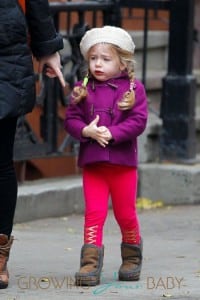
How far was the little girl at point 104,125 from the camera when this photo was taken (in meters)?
5.06

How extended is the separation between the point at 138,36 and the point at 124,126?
14.6 feet

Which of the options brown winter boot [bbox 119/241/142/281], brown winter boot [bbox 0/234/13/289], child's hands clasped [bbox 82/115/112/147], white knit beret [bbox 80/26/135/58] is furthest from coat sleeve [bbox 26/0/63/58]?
brown winter boot [bbox 119/241/142/281]

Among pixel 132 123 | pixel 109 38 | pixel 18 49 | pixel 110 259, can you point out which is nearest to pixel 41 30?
pixel 18 49

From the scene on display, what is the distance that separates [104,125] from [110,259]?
3.83 ft

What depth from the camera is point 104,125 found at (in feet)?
16.7

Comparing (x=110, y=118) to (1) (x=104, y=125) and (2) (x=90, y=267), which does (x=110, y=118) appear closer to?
(1) (x=104, y=125)

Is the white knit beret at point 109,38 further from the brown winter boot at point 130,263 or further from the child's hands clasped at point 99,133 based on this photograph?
the brown winter boot at point 130,263

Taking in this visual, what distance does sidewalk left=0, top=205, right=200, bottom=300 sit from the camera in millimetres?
5012

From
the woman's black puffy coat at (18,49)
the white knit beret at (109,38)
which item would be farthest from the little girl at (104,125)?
the woman's black puffy coat at (18,49)

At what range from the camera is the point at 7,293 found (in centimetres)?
496

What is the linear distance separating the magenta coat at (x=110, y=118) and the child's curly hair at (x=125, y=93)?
3cm

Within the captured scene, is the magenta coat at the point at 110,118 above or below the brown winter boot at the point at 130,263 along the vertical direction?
above

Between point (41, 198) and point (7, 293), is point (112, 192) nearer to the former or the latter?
point (7, 293)

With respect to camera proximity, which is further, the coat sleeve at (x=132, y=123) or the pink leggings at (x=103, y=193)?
the pink leggings at (x=103, y=193)
